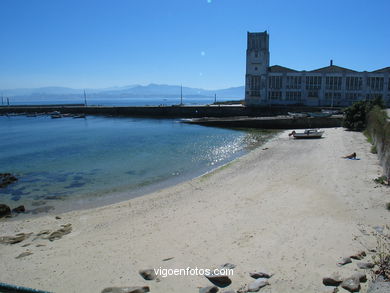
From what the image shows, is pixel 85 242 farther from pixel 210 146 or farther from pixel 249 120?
pixel 249 120

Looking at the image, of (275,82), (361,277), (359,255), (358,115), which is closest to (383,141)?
(359,255)

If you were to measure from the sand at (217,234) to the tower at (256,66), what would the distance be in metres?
65.1

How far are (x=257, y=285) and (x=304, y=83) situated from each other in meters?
78.1

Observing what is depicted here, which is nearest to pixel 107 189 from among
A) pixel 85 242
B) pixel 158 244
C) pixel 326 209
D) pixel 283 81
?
pixel 85 242

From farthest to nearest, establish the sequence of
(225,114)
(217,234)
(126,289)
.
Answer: (225,114)
(217,234)
(126,289)

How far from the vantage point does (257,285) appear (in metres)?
7.49

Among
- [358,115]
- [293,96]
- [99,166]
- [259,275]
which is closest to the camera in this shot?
[259,275]

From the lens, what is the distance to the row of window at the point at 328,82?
245 feet

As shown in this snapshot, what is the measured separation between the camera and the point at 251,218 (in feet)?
42.1

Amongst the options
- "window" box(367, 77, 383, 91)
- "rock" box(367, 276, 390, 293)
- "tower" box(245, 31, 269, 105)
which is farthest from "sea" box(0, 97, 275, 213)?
"window" box(367, 77, 383, 91)

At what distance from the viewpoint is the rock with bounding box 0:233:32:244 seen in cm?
1246

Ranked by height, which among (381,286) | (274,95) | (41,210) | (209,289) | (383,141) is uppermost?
(274,95)

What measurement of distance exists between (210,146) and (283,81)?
49.5 metres

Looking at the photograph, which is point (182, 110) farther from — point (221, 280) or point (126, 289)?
point (126, 289)
